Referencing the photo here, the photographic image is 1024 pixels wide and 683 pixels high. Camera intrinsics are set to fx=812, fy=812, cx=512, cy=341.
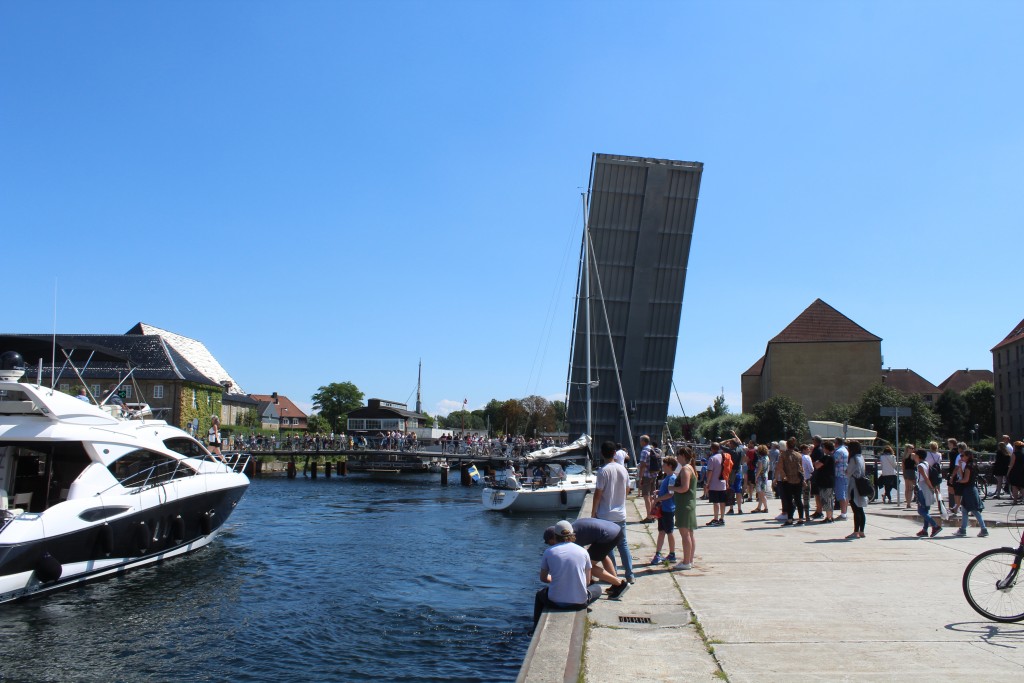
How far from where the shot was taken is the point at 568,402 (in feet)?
127

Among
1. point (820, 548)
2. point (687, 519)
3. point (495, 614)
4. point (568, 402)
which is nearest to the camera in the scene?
point (687, 519)

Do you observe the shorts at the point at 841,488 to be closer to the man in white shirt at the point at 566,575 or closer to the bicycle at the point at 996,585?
the bicycle at the point at 996,585

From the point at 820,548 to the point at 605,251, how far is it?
2473 cm

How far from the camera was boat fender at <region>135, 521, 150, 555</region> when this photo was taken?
15961 mm

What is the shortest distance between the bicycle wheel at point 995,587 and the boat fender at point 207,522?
16640 mm

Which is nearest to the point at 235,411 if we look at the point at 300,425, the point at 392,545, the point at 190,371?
the point at 190,371

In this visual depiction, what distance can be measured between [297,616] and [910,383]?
3969 inches

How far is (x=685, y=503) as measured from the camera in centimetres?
1028

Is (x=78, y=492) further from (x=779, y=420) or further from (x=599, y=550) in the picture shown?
(x=779, y=420)

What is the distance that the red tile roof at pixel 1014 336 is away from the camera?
71625 millimetres

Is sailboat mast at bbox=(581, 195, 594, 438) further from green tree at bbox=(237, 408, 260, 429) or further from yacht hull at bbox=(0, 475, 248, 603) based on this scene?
green tree at bbox=(237, 408, 260, 429)

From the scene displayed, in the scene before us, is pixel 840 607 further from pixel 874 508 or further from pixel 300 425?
pixel 300 425

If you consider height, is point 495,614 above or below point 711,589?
below

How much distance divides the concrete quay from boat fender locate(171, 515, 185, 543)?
11.0 metres
